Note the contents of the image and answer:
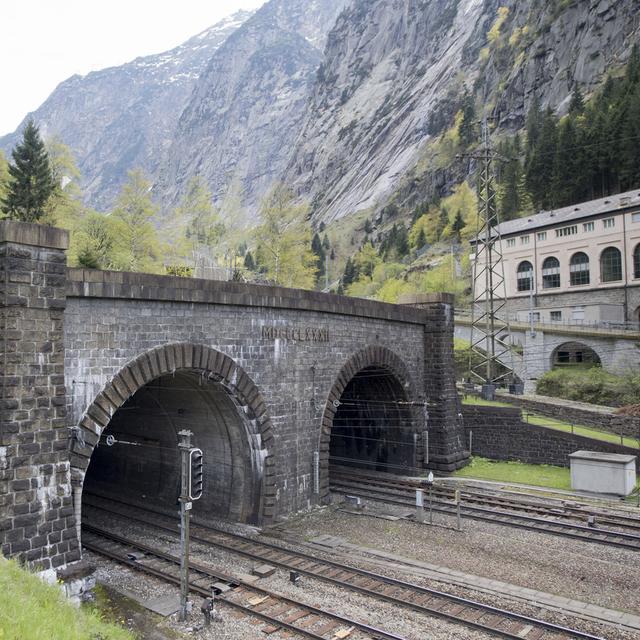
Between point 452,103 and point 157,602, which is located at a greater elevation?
point 452,103

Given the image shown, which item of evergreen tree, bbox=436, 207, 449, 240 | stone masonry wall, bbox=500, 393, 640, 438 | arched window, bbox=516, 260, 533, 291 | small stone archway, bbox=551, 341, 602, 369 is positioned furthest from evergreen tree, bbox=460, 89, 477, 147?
stone masonry wall, bbox=500, 393, 640, 438

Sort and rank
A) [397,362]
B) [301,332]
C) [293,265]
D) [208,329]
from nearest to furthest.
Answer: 1. [208,329]
2. [301,332]
3. [397,362]
4. [293,265]

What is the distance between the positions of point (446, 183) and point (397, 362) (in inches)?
3224

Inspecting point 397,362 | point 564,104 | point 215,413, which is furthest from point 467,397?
point 564,104

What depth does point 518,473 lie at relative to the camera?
26.1 metres

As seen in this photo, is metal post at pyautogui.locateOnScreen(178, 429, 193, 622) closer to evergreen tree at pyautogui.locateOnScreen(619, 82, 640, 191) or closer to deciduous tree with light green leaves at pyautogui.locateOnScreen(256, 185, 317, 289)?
deciduous tree with light green leaves at pyautogui.locateOnScreen(256, 185, 317, 289)

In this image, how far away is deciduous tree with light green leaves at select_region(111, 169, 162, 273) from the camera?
45.6 m

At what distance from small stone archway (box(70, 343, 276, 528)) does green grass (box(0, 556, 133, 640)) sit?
11.8ft

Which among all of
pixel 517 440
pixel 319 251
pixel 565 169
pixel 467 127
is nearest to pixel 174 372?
pixel 517 440

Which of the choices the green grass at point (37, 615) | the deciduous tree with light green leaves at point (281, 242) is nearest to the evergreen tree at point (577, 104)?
the deciduous tree with light green leaves at point (281, 242)

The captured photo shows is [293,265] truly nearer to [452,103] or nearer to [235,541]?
[235,541]

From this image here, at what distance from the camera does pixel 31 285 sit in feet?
40.5

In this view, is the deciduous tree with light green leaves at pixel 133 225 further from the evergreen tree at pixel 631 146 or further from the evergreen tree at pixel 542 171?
the evergreen tree at pixel 631 146

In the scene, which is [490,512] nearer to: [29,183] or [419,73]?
[29,183]
